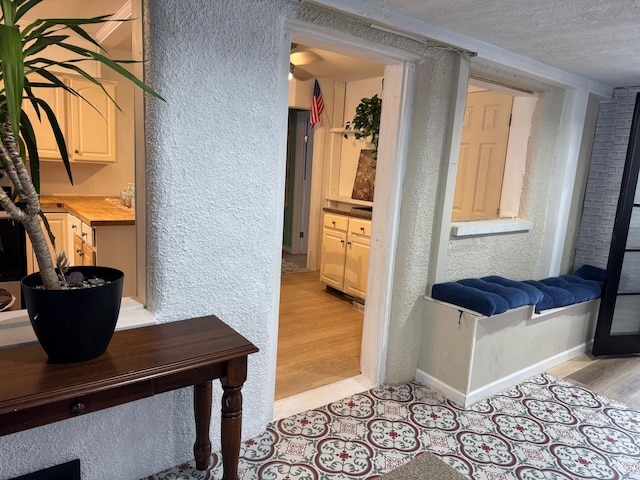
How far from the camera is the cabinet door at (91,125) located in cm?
380

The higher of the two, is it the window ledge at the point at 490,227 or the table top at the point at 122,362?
the window ledge at the point at 490,227

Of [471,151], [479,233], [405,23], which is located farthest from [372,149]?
[405,23]

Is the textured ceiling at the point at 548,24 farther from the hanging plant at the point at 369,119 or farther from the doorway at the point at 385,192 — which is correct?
the hanging plant at the point at 369,119

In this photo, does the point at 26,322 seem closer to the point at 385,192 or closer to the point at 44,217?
the point at 44,217

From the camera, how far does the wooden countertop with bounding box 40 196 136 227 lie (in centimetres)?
284

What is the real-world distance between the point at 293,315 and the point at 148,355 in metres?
2.47

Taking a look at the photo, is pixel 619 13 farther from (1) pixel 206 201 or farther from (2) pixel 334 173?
(2) pixel 334 173

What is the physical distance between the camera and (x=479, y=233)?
9.52 feet

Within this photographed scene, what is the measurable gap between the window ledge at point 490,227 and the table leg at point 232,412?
1.77 meters

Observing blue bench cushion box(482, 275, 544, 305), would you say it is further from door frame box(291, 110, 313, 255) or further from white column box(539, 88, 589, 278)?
door frame box(291, 110, 313, 255)

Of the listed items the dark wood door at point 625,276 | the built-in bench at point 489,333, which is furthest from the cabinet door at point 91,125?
the dark wood door at point 625,276

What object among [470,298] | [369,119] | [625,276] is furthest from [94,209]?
[625,276]

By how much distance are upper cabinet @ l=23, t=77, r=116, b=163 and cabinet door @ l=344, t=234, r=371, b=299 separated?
2.43m

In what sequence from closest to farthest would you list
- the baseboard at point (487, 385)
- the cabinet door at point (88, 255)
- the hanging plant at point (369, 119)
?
the baseboard at point (487, 385)
the cabinet door at point (88, 255)
the hanging plant at point (369, 119)
